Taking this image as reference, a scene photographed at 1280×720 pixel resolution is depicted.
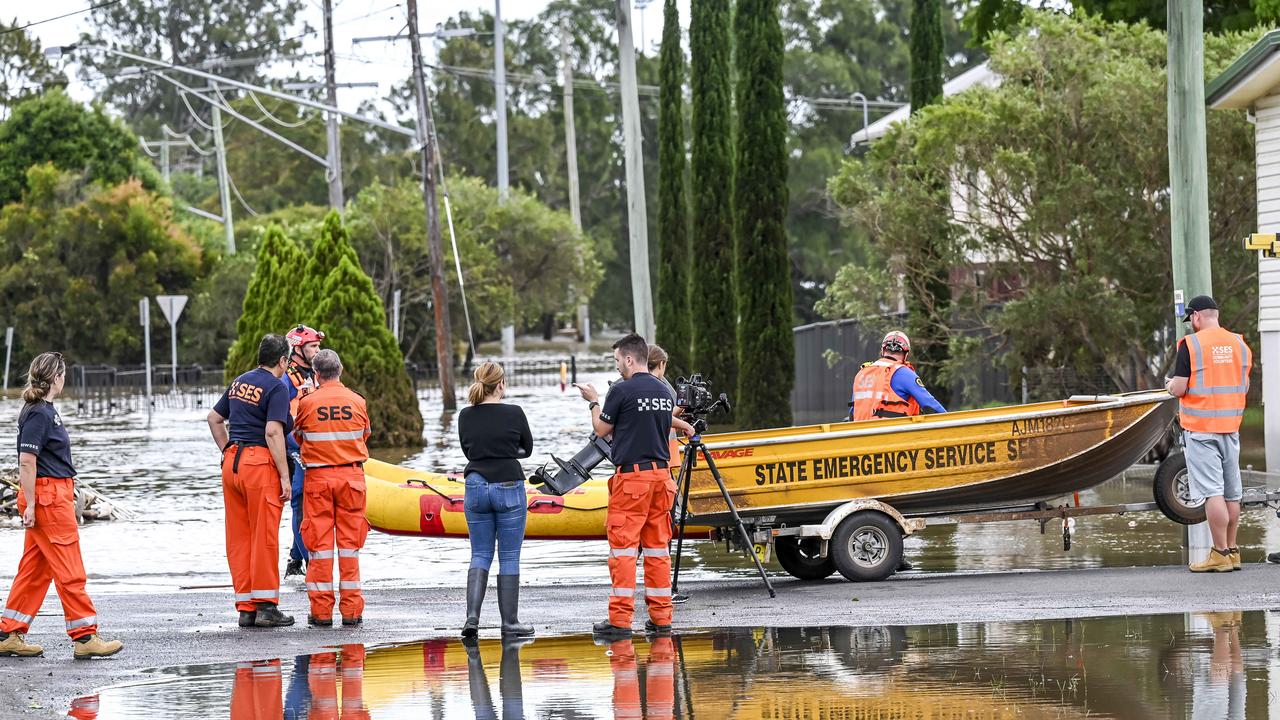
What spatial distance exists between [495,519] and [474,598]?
0.49 meters

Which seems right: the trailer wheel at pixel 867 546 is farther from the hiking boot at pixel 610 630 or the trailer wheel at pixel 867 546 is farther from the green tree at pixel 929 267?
the green tree at pixel 929 267

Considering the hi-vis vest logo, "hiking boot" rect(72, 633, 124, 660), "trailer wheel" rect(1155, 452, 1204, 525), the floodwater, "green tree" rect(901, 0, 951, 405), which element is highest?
"green tree" rect(901, 0, 951, 405)

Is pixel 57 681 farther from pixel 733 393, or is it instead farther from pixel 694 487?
pixel 733 393

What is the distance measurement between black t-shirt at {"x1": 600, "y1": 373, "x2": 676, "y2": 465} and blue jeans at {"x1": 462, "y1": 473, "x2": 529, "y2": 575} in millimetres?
653

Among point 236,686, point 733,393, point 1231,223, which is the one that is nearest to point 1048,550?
point 236,686

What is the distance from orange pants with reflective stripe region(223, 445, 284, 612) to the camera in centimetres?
1073

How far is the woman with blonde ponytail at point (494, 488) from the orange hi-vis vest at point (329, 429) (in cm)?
86

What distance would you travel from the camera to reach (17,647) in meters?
9.77

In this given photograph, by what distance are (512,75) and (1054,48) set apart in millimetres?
57740

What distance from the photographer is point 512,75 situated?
79.1 metres

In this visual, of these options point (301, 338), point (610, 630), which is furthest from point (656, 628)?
point (301, 338)

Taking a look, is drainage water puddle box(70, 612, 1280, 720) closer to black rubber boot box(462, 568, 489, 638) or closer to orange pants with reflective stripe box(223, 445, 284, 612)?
black rubber boot box(462, 568, 489, 638)

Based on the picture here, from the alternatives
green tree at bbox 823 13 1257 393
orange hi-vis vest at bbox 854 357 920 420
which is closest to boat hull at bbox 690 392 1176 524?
orange hi-vis vest at bbox 854 357 920 420

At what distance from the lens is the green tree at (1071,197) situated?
71.7 ft
